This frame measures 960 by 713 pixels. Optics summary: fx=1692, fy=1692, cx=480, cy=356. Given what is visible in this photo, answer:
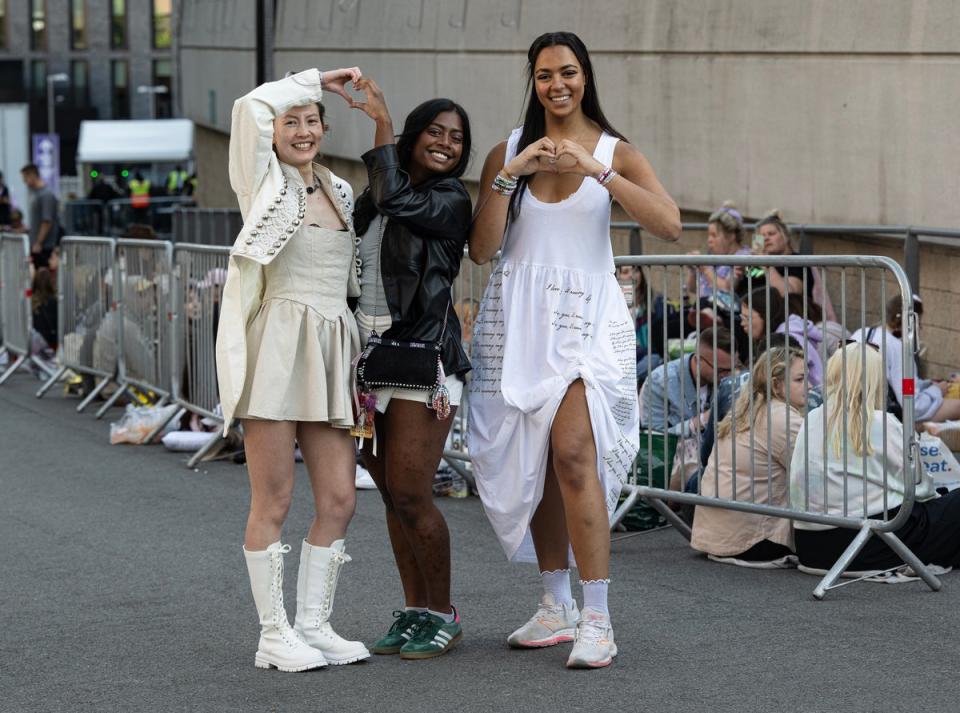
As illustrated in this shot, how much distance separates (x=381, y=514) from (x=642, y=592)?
237 cm

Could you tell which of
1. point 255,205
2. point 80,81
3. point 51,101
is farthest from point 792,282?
point 80,81

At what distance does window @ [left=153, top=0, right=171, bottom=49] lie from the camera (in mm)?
94062

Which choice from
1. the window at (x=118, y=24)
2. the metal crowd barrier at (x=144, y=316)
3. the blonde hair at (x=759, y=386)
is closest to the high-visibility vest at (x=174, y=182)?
the metal crowd barrier at (x=144, y=316)

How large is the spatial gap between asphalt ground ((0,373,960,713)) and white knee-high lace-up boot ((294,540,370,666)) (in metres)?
0.06

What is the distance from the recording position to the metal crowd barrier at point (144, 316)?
12148 mm

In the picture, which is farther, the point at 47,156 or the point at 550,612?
the point at 47,156

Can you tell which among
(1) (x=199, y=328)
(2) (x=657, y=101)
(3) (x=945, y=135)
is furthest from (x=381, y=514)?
(2) (x=657, y=101)

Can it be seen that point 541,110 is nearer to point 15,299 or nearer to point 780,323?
point 780,323

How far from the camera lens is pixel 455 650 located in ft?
18.9

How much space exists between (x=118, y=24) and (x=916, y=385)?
8821 centimetres

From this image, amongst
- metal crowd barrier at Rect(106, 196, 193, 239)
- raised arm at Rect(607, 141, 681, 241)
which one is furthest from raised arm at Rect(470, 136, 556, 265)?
metal crowd barrier at Rect(106, 196, 193, 239)

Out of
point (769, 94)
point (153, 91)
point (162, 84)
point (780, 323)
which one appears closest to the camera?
point (780, 323)

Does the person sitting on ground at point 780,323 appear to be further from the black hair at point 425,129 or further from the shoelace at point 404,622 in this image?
the shoelace at point 404,622

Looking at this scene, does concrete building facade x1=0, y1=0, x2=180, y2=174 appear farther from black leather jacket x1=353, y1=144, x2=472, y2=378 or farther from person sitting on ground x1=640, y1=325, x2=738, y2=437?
black leather jacket x1=353, y1=144, x2=472, y2=378
